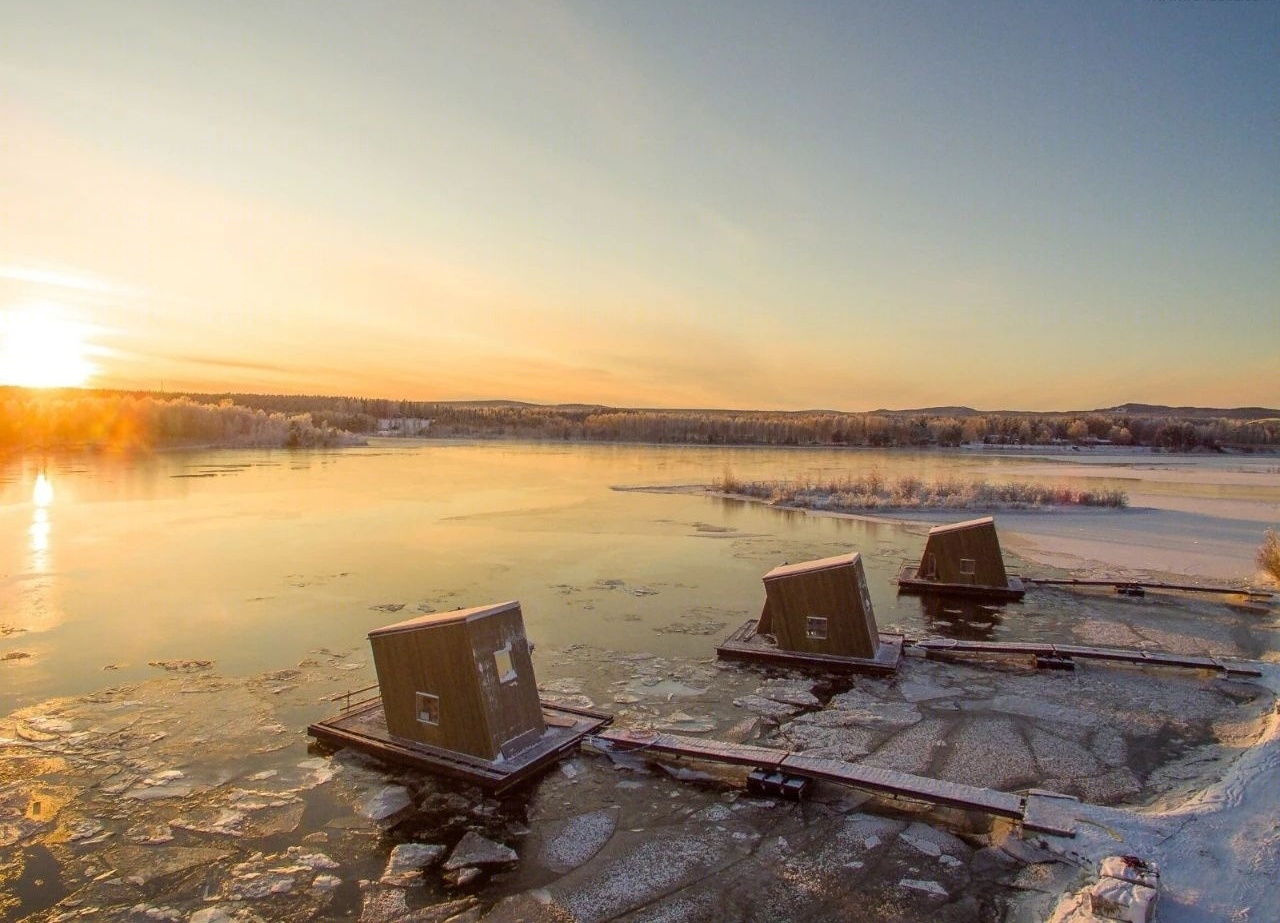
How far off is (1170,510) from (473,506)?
86.9 feet

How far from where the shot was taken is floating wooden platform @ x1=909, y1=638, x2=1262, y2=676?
11.2 m

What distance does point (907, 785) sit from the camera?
7.14 metres

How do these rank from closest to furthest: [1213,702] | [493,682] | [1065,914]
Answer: [1065,914] → [493,682] → [1213,702]

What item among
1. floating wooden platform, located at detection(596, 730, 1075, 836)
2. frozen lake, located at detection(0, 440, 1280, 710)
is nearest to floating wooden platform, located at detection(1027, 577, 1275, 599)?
frozen lake, located at detection(0, 440, 1280, 710)

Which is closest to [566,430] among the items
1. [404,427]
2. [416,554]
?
[404,427]

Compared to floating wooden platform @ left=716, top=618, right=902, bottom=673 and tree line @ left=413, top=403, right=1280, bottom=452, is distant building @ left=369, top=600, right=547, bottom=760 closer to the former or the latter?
floating wooden platform @ left=716, top=618, right=902, bottom=673

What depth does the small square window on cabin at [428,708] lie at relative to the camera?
26.7 ft

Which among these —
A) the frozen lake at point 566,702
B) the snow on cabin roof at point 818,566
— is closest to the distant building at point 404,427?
the frozen lake at point 566,702

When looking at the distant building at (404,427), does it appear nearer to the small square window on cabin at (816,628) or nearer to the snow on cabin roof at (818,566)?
the snow on cabin roof at (818,566)

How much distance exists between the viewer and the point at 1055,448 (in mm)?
80312

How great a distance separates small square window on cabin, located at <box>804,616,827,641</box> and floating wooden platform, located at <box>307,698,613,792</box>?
3793mm

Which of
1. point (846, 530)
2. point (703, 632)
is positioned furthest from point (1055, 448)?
point (703, 632)

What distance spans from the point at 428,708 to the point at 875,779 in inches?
173

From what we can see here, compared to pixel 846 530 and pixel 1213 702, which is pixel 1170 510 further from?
pixel 1213 702
